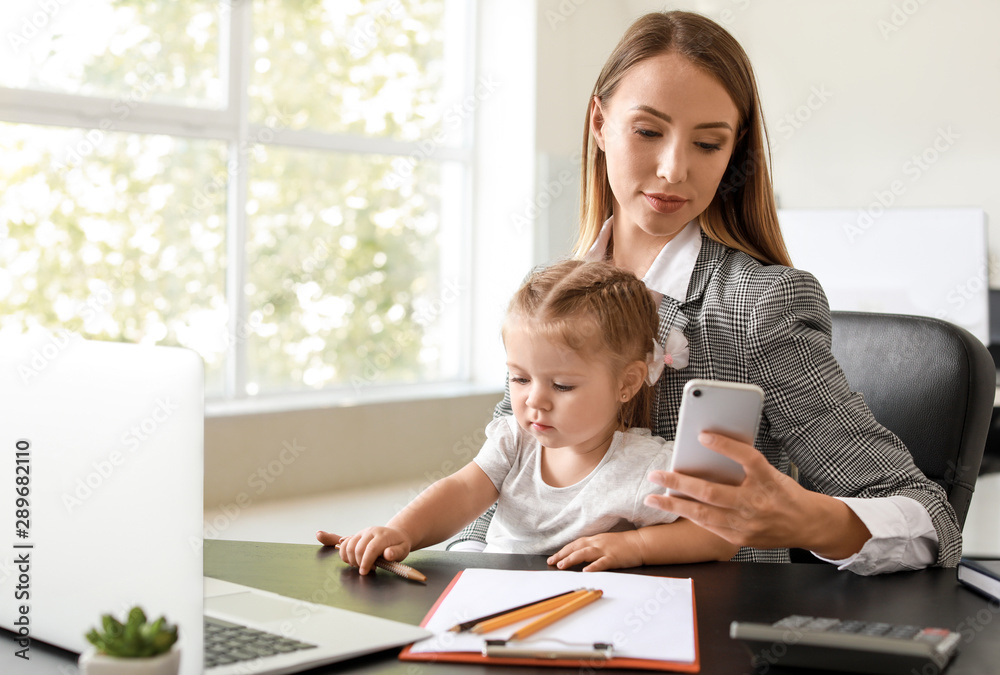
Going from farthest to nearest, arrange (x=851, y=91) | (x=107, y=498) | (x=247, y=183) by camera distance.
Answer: (x=851, y=91), (x=247, y=183), (x=107, y=498)

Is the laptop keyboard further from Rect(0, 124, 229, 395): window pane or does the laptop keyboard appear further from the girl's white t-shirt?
Rect(0, 124, 229, 395): window pane

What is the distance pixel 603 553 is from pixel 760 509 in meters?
0.18

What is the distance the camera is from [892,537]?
107 centimetres

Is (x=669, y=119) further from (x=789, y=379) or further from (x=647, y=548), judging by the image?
(x=647, y=548)

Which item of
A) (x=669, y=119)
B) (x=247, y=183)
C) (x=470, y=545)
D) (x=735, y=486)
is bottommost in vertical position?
(x=470, y=545)

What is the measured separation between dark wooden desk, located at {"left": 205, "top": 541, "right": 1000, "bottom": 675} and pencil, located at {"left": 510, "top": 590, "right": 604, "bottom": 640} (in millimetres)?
53

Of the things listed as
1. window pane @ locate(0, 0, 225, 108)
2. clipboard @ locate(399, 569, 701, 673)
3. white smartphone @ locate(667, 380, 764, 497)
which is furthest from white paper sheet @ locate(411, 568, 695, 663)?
window pane @ locate(0, 0, 225, 108)

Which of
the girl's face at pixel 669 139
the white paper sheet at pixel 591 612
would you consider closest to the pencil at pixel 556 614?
the white paper sheet at pixel 591 612

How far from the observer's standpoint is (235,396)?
3.41m

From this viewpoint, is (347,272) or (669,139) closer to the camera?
(669,139)

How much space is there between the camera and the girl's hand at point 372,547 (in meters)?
1.05

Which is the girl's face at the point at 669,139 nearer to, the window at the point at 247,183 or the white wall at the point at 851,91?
the window at the point at 247,183

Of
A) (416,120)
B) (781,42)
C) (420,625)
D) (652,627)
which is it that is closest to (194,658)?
(420,625)

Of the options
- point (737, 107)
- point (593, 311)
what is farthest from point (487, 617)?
point (737, 107)
